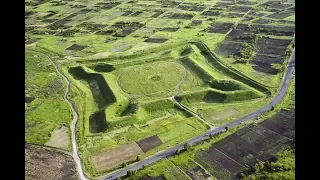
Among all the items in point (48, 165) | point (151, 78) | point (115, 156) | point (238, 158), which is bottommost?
point (48, 165)

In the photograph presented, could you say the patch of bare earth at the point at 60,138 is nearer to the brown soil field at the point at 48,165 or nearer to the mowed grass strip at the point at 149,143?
the brown soil field at the point at 48,165

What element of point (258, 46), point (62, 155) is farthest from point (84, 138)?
point (258, 46)

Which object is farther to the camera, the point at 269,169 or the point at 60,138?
the point at 60,138

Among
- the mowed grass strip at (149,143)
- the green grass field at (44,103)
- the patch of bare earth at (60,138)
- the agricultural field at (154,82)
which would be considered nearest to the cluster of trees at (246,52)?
the agricultural field at (154,82)

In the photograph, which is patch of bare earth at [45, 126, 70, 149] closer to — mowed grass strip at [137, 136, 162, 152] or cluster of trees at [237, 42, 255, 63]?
mowed grass strip at [137, 136, 162, 152]

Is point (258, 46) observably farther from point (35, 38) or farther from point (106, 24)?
point (35, 38)

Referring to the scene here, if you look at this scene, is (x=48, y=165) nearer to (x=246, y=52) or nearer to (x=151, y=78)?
(x=151, y=78)

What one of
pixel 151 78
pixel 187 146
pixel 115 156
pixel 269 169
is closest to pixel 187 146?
pixel 187 146

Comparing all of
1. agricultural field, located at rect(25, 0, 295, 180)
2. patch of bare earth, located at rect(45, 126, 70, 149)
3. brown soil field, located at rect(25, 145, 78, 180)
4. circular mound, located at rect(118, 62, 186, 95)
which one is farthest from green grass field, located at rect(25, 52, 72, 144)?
circular mound, located at rect(118, 62, 186, 95)
